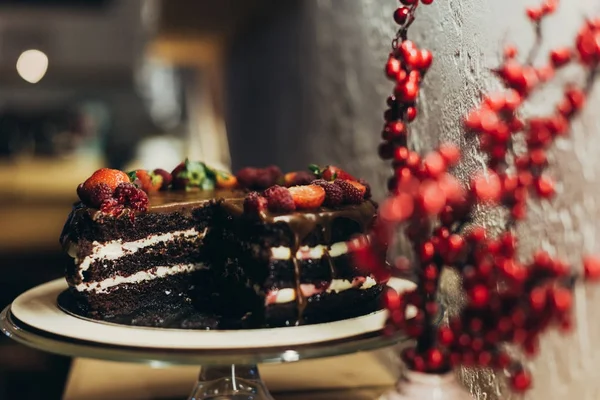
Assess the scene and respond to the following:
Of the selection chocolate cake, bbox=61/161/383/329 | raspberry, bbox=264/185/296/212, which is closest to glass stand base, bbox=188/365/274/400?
chocolate cake, bbox=61/161/383/329

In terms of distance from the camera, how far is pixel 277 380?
169cm

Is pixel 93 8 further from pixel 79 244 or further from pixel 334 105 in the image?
pixel 79 244

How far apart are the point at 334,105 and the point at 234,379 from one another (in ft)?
3.35

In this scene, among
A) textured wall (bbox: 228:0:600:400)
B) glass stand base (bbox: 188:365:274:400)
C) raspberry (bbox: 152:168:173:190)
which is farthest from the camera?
raspberry (bbox: 152:168:173:190)

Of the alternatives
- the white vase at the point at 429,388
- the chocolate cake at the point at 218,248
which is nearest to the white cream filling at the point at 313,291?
the chocolate cake at the point at 218,248

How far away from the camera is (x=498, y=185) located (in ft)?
2.77

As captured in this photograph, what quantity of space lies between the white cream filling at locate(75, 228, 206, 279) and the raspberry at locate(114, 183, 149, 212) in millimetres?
100

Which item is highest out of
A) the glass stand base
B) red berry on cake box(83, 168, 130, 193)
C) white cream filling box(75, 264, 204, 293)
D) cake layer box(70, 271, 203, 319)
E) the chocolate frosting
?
red berry on cake box(83, 168, 130, 193)

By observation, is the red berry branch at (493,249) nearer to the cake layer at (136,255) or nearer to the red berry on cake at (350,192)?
the red berry on cake at (350,192)

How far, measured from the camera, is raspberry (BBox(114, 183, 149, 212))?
58.1 inches

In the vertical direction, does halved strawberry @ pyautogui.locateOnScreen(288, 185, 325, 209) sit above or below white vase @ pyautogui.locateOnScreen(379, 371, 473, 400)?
above

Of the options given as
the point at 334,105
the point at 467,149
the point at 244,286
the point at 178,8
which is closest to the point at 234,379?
the point at 244,286

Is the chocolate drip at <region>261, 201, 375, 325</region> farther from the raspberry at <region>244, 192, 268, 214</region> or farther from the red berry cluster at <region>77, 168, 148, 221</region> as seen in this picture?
the red berry cluster at <region>77, 168, 148, 221</region>

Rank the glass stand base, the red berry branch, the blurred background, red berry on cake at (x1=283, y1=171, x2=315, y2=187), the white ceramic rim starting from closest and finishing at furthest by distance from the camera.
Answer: the red berry branch, the white ceramic rim, the glass stand base, red berry on cake at (x1=283, y1=171, x2=315, y2=187), the blurred background
